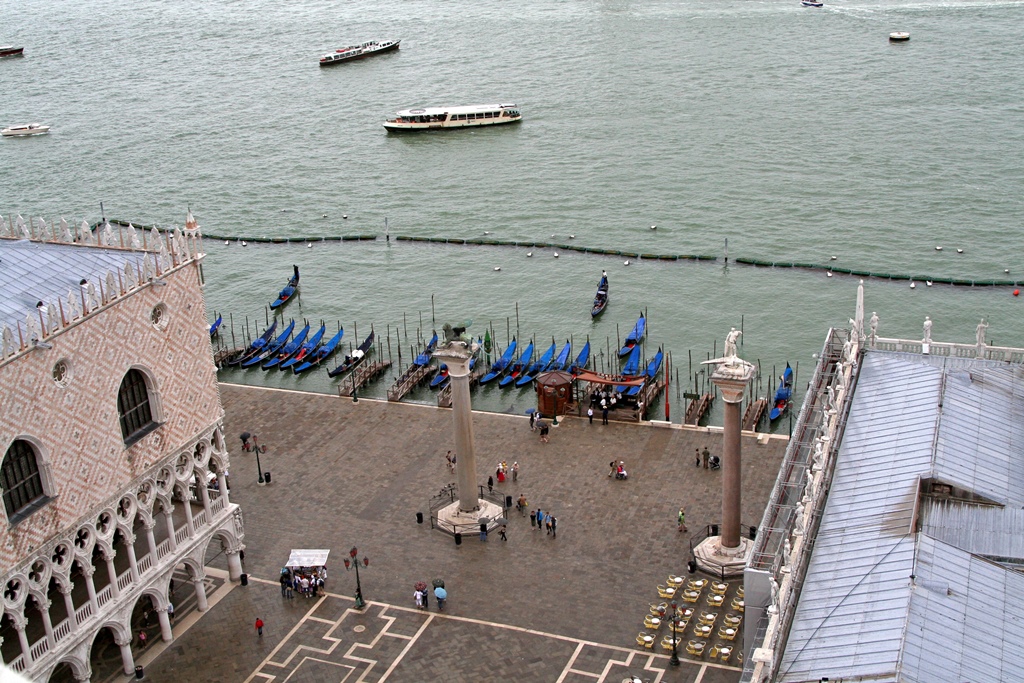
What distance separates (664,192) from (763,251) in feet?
71.5

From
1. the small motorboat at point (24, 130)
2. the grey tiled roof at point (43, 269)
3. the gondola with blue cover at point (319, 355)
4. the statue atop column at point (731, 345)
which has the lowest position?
the gondola with blue cover at point (319, 355)

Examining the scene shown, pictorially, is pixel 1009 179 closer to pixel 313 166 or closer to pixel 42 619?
pixel 313 166

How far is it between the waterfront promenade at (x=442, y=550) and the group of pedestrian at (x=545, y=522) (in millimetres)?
471

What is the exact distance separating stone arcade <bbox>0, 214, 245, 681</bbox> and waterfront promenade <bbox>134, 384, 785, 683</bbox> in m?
4.42

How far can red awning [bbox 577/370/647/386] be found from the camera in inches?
3415

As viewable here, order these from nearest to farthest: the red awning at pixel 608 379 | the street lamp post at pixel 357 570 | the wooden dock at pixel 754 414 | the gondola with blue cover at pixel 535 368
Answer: the street lamp post at pixel 357 570 < the wooden dock at pixel 754 414 < the red awning at pixel 608 379 < the gondola with blue cover at pixel 535 368

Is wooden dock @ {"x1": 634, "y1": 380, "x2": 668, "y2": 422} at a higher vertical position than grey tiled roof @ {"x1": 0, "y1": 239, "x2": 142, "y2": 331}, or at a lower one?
lower

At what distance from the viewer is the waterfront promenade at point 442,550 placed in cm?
6081

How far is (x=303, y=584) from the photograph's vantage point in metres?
65.8

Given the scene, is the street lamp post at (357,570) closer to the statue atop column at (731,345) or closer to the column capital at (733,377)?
the column capital at (733,377)

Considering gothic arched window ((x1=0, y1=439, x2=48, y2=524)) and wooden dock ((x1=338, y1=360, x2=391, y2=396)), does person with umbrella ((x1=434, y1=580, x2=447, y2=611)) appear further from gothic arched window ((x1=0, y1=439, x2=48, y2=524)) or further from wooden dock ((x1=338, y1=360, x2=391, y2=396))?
wooden dock ((x1=338, y1=360, x2=391, y2=396))

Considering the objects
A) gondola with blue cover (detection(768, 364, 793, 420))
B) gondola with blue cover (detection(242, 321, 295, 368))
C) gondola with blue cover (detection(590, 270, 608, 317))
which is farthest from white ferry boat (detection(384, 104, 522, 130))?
gondola with blue cover (detection(768, 364, 793, 420))

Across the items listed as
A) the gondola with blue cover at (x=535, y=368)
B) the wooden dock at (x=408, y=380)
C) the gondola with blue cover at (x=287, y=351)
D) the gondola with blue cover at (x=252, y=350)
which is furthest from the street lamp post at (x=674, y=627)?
the gondola with blue cover at (x=252, y=350)

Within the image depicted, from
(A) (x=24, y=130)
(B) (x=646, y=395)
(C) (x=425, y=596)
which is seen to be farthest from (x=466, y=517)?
(A) (x=24, y=130)
